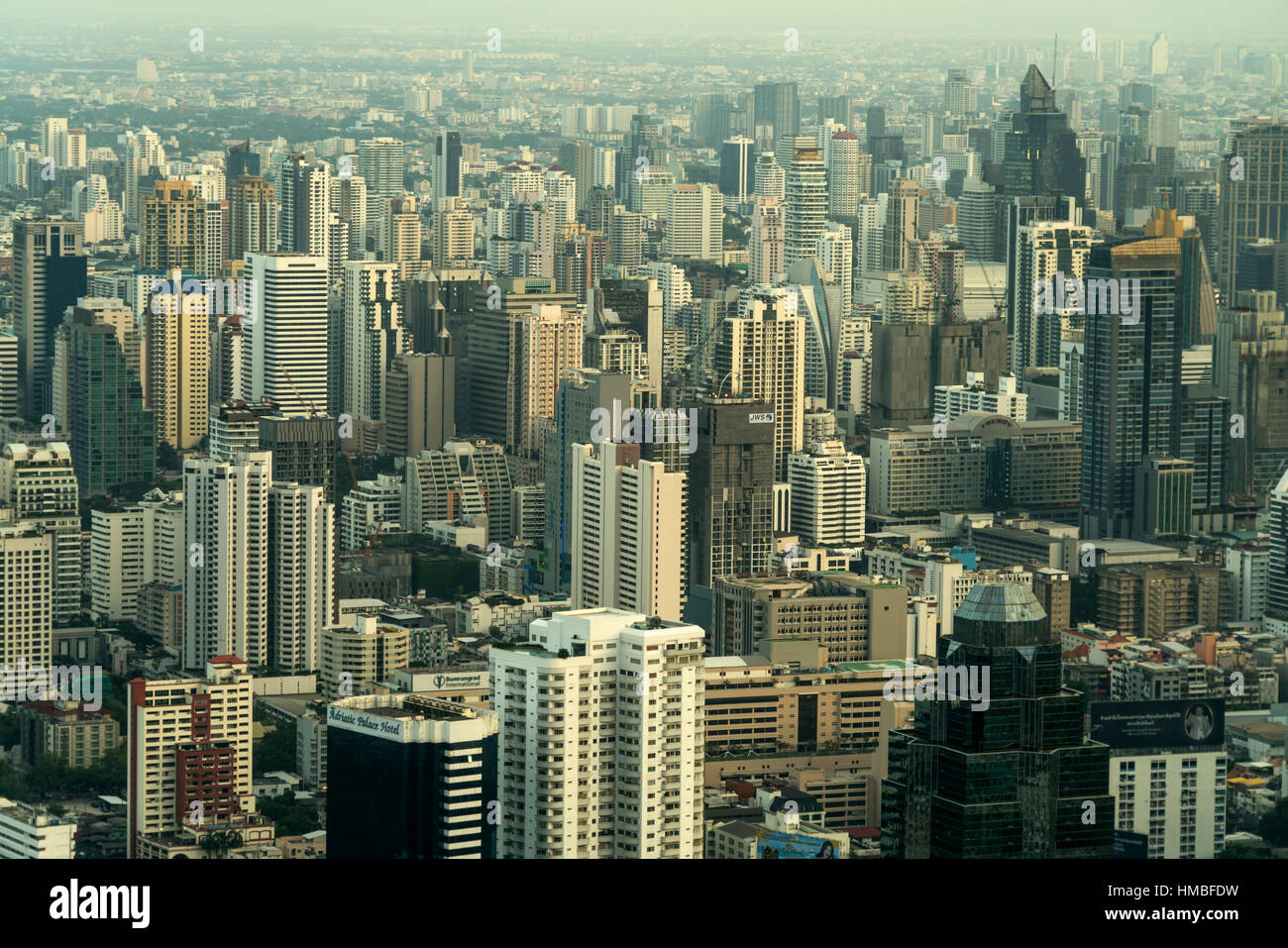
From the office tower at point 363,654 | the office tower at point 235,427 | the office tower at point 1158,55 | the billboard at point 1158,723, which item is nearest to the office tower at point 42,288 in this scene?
the office tower at point 235,427

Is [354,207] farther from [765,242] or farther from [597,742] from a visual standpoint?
[597,742]

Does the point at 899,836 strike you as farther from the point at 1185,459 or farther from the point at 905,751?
the point at 1185,459

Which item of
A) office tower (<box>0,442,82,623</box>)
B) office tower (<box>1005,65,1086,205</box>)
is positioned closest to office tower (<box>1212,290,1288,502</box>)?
office tower (<box>1005,65,1086,205</box>)

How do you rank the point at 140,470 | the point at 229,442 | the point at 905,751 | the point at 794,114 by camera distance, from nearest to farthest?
the point at 905,751 < the point at 229,442 < the point at 140,470 < the point at 794,114

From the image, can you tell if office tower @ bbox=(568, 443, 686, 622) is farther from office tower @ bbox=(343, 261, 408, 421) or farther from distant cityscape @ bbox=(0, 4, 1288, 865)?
office tower @ bbox=(343, 261, 408, 421)

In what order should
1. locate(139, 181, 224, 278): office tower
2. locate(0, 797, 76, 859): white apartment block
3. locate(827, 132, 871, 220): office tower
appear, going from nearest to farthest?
locate(0, 797, 76, 859): white apartment block < locate(139, 181, 224, 278): office tower < locate(827, 132, 871, 220): office tower

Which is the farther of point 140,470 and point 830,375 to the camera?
point 830,375
